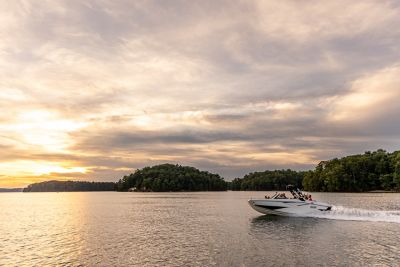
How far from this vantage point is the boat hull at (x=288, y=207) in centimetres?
5544

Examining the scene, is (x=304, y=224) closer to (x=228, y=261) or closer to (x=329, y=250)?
(x=329, y=250)

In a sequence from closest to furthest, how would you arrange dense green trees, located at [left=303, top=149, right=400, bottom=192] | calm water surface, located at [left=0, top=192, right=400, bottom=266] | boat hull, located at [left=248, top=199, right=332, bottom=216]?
calm water surface, located at [left=0, top=192, right=400, bottom=266]
boat hull, located at [left=248, top=199, right=332, bottom=216]
dense green trees, located at [left=303, top=149, right=400, bottom=192]

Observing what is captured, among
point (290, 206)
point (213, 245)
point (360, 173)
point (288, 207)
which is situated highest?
point (360, 173)

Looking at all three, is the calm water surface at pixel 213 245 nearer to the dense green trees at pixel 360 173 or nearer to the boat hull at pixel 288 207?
the boat hull at pixel 288 207

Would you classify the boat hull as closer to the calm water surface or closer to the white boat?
the white boat

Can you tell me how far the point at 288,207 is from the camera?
182ft

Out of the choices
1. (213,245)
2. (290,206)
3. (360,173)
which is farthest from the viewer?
(360,173)

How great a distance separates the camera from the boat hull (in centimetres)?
5544

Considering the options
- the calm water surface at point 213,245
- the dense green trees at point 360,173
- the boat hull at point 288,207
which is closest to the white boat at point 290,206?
the boat hull at point 288,207

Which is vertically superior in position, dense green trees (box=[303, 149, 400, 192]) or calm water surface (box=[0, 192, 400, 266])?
dense green trees (box=[303, 149, 400, 192])

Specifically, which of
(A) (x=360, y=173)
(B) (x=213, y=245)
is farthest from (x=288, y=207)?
(A) (x=360, y=173)

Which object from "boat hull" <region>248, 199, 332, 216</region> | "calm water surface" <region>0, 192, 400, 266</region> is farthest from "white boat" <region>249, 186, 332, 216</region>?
"calm water surface" <region>0, 192, 400, 266</region>

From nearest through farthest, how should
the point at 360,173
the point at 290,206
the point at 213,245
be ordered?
1. the point at 213,245
2. the point at 290,206
3. the point at 360,173

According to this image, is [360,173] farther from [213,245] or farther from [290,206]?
[213,245]
